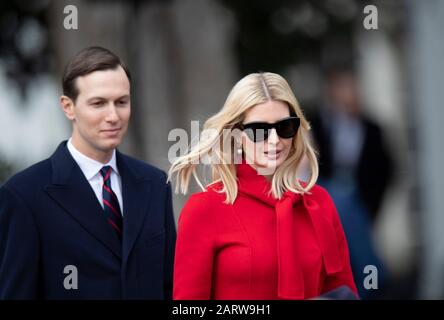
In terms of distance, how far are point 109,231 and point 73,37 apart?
22.1ft

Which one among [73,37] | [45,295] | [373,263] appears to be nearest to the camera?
[45,295]

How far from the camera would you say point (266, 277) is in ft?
13.5

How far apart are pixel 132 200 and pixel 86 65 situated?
544mm

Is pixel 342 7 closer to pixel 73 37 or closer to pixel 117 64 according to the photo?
pixel 73 37

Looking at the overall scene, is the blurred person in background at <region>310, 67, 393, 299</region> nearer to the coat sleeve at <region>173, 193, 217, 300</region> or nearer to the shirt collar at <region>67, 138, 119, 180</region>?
the shirt collar at <region>67, 138, 119, 180</region>

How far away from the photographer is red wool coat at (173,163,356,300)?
4094mm

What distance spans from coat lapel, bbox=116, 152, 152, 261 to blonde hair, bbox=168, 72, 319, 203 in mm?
241

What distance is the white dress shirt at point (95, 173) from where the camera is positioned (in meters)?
4.51

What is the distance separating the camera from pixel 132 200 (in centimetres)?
452

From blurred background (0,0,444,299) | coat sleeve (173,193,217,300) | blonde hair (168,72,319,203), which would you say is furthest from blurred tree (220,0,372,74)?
coat sleeve (173,193,217,300)

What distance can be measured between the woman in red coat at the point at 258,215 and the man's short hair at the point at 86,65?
1.51 ft

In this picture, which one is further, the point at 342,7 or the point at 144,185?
the point at 342,7

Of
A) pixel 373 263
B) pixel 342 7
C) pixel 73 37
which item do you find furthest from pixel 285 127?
pixel 342 7

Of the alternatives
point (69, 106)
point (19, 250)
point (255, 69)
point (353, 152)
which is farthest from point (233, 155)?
point (255, 69)
